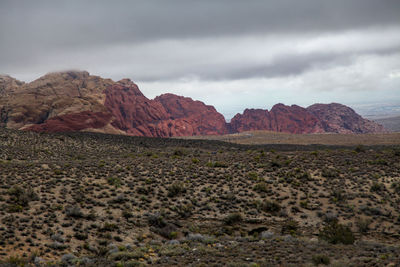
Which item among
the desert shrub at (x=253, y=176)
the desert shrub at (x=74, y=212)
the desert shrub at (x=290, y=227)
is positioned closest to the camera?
the desert shrub at (x=74, y=212)

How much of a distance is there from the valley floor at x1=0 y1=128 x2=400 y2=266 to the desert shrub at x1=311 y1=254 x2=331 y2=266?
13cm

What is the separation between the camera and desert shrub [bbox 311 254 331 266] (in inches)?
593

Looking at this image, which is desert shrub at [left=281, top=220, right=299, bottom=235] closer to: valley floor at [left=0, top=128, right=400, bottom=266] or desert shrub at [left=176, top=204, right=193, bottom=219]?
valley floor at [left=0, top=128, right=400, bottom=266]

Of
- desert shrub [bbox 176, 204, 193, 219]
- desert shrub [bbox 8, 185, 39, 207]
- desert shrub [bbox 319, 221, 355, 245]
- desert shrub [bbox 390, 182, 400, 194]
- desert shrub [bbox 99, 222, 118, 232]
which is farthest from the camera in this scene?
desert shrub [bbox 390, 182, 400, 194]

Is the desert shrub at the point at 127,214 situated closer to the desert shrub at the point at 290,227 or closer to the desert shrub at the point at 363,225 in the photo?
the desert shrub at the point at 290,227

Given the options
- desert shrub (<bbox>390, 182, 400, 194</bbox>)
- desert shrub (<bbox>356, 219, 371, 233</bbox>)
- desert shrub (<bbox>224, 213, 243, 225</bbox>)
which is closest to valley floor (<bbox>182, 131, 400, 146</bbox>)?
desert shrub (<bbox>390, 182, 400, 194</bbox>)

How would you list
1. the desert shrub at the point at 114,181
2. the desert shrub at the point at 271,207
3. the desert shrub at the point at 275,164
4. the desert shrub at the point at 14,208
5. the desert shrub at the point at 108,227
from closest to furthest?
the desert shrub at the point at 14,208 → the desert shrub at the point at 108,227 → the desert shrub at the point at 271,207 → the desert shrub at the point at 114,181 → the desert shrub at the point at 275,164

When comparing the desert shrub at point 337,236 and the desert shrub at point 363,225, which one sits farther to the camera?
the desert shrub at point 363,225

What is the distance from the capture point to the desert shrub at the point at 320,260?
1505 cm

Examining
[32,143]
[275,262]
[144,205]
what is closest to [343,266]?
[275,262]

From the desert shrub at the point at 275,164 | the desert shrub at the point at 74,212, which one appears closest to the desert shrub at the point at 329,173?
the desert shrub at the point at 275,164

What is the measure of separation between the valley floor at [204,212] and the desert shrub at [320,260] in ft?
0.43

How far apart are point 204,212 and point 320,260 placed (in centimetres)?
1418

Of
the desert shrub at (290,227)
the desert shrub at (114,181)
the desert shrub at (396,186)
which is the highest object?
the desert shrub at (114,181)
